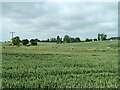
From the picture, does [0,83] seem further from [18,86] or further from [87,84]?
[87,84]

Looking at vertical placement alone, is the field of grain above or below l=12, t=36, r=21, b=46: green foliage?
below

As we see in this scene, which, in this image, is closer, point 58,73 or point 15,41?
point 58,73

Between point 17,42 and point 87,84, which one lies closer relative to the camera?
point 87,84

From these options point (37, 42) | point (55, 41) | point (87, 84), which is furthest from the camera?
point (37, 42)

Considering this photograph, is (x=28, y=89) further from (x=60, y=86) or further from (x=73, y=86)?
(x=73, y=86)

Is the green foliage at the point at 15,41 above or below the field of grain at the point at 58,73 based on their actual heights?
above

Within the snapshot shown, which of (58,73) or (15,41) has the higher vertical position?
(15,41)

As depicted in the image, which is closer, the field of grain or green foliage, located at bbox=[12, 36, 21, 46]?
the field of grain

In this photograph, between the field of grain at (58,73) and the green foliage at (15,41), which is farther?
the green foliage at (15,41)

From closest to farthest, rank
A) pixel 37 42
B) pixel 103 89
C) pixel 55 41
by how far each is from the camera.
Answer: pixel 103 89
pixel 55 41
pixel 37 42

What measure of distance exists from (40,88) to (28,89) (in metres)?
0.36

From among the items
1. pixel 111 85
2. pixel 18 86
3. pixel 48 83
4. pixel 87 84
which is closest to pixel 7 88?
pixel 18 86

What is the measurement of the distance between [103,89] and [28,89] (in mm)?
2243

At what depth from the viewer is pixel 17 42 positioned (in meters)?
75.2
